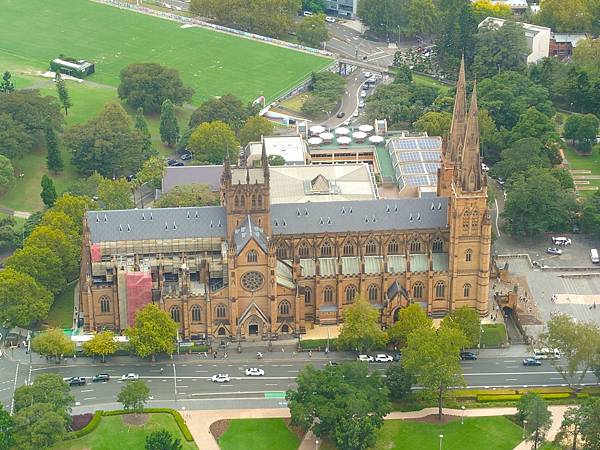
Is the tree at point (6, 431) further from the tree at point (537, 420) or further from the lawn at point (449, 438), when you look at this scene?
the tree at point (537, 420)

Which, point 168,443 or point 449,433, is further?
point 449,433

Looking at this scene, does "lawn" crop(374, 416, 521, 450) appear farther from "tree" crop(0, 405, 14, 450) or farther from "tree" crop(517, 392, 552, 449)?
"tree" crop(0, 405, 14, 450)

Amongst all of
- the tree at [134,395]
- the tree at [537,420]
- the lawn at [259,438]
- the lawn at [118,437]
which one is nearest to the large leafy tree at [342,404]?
the lawn at [259,438]

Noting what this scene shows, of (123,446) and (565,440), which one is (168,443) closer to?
(123,446)

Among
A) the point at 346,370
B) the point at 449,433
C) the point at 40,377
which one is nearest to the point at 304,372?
the point at 346,370

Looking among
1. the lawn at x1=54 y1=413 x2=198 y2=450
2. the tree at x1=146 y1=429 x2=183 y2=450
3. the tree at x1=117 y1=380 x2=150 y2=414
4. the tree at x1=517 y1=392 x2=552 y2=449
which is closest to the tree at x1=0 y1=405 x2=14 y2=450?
the lawn at x1=54 y1=413 x2=198 y2=450

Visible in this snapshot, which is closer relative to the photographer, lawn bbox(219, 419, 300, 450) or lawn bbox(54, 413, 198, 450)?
lawn bbox(54, 413, 198, 450)
